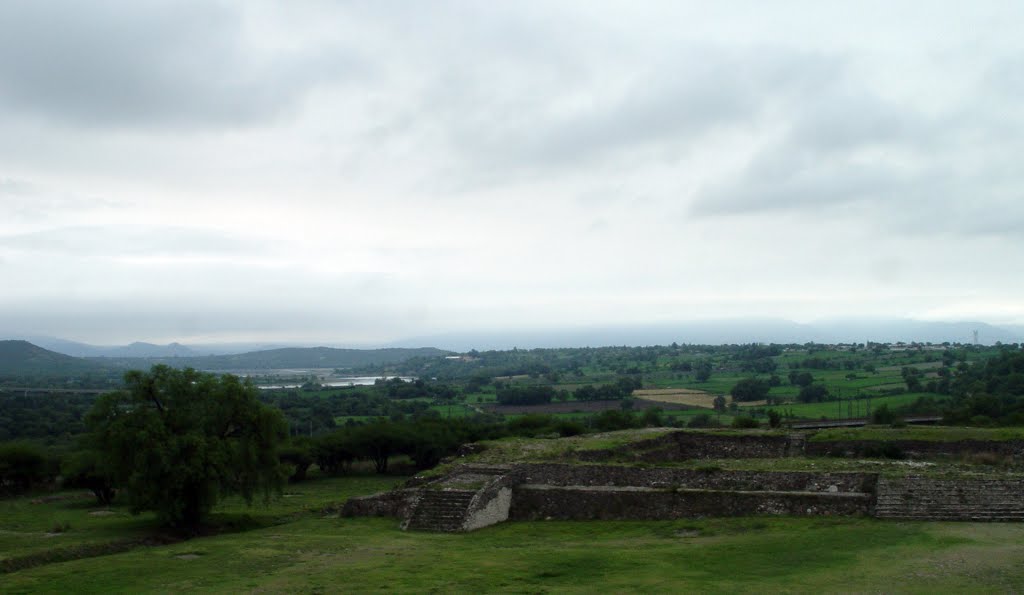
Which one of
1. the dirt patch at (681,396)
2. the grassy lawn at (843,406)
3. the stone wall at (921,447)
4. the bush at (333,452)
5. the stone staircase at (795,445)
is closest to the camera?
the stone wall at (921,447)

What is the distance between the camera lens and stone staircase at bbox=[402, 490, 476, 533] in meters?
21.4

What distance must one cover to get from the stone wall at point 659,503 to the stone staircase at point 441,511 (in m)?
2.02

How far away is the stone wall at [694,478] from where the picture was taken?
20547 millimetres

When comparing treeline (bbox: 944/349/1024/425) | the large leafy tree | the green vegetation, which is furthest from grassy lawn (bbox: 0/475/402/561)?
treeline (bbox: 944/349/1024/425)

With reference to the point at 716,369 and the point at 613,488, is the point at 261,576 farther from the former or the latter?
the point at 716,369

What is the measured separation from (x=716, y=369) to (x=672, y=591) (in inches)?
5003

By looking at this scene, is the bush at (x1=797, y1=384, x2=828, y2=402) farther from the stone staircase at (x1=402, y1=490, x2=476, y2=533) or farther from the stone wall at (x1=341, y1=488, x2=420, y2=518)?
the stone staircase at (x1=402, y1=490, x2=476, y2=533)

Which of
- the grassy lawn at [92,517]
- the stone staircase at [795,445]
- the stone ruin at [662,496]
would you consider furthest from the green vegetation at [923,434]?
the grassy lawn at [92,517]

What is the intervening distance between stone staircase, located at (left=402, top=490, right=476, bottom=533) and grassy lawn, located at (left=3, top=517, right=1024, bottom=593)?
3.30 feet

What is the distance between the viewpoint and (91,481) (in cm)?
3359

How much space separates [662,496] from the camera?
21.2 m

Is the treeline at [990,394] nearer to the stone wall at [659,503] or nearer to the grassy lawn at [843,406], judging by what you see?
the grassy lawn at [843,406]

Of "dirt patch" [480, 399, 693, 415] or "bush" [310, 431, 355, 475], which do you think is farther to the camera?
"dirt patch" [480, 399, 693, 415]

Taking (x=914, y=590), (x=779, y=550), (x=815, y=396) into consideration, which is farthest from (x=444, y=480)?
(x=815, y=396)
